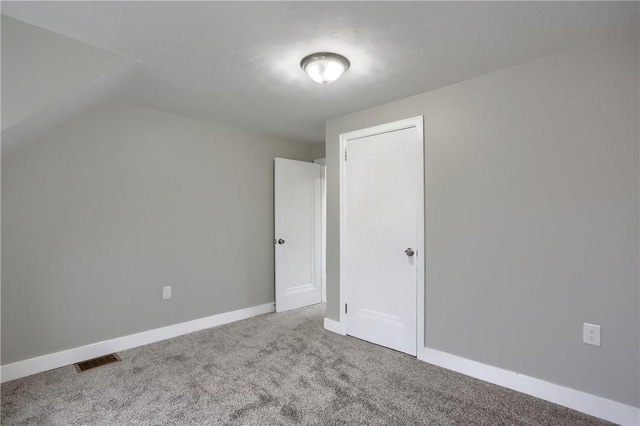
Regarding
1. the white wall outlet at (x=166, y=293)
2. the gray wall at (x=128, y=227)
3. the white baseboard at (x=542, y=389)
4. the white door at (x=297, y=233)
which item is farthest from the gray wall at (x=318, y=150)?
the white baseboard at (x=542, y=389)

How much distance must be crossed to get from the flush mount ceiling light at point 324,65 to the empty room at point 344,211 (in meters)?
0.02

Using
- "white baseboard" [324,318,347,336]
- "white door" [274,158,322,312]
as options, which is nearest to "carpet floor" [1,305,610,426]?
"white baseboard" [324,318,347,336]

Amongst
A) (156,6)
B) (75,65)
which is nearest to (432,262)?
(156,6)

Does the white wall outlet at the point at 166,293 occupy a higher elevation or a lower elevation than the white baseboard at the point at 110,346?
higher

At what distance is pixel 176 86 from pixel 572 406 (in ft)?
11.6

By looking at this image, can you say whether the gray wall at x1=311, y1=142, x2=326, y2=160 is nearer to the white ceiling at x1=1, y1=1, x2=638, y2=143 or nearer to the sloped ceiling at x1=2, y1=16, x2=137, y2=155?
the white ceiling at x1=1, y1=1, x2=638, y2=143

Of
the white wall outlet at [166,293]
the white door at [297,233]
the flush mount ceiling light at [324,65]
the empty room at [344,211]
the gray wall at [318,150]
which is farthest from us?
the gray wall at [318,150]

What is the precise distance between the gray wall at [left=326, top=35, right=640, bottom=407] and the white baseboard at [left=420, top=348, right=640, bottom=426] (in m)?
0.04

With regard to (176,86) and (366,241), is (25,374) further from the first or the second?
(366,241)

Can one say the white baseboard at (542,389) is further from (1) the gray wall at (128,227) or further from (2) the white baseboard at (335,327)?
(1) the gray wall at (128,227)

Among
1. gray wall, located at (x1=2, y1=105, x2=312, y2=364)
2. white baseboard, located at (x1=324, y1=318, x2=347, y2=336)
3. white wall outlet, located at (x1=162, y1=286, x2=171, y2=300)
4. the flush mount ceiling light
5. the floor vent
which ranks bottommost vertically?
the floor vent

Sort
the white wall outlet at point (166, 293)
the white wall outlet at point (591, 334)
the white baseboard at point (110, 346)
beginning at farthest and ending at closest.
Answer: the white wall outlet at point (166, 293) → the white baseboard at point (110, 346) → the white wall outlet at point (591, 334)

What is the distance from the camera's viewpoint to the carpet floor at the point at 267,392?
186cm

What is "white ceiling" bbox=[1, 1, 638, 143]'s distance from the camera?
5.25 feet
